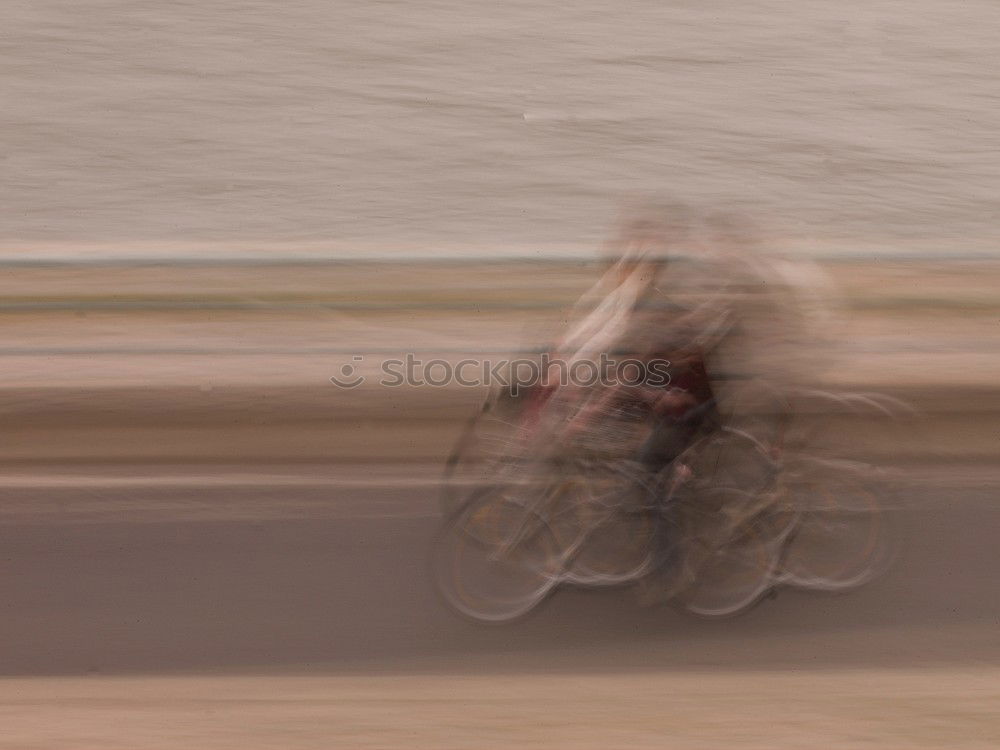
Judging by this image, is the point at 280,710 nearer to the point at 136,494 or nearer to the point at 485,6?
the point at 136,494

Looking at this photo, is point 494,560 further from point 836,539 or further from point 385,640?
point 836,539

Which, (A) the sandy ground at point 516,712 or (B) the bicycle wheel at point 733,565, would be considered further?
(B) the bicycle wheel at point 733,565

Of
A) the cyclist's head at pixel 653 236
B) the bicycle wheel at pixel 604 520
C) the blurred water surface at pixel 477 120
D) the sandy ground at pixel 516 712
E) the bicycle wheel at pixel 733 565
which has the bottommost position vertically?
the sandy ground at pixel 516 712

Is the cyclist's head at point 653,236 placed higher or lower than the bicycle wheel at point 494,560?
higher

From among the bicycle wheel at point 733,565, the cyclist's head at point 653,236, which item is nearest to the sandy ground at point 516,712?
the bicycle wheel at point 733,565

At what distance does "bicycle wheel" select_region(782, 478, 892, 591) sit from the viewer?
6086 millimetres

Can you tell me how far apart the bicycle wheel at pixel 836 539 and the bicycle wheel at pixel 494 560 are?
1115mm

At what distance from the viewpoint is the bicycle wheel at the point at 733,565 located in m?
5.93

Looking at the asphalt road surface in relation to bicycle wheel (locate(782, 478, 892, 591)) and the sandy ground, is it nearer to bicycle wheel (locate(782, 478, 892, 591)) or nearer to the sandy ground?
bicycle wheel (locate(782, 478, 892, 591))

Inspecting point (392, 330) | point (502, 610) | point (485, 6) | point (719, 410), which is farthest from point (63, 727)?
point (485, 6)

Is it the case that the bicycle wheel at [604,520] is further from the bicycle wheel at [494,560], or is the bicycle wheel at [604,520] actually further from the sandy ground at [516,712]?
the sandy ground at [516,712]

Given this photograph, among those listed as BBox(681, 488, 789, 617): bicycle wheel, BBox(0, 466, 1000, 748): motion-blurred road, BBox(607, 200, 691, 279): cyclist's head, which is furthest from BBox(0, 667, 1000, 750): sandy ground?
BBox(607, 200, 691, 279): cyclist's head

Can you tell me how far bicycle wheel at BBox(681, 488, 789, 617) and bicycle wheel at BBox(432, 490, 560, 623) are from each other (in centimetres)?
62

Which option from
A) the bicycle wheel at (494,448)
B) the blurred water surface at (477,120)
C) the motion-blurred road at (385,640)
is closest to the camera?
the motion-blurred road at (385,640)
